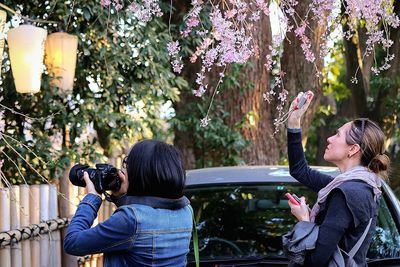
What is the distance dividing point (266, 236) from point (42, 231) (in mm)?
1421

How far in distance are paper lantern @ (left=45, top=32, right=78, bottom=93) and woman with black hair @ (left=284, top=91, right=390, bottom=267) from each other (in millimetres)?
3036

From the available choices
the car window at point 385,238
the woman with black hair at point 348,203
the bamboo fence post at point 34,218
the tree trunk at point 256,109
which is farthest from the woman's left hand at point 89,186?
the tree trunk at point 256,109

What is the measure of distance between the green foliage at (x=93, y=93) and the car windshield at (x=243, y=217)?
1.43 metres

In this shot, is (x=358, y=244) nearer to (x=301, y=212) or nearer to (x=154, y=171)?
(x=301, y=212)

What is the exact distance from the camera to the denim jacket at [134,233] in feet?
8.04

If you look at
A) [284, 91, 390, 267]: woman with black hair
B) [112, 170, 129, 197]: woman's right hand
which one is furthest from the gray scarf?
[112, 170, 129, 197]: woman's right hand

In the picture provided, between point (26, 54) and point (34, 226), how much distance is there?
1320 mm

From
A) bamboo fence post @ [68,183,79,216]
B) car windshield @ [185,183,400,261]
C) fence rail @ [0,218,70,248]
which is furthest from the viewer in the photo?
bamboo fence post @ [68,183,79,216]

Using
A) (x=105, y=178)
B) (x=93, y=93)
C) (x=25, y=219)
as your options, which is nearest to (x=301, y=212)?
(x=105, y=178)

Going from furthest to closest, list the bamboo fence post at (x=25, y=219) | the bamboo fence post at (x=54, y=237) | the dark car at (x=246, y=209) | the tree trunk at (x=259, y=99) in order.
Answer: the tree trunk at (x=259, y=99)
the bamboo fence post at (x=54, y=237)
the dark car at (x=246, y=209)
the bamboo fence post at (x=25, y=219)

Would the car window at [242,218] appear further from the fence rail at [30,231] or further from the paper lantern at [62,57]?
the paper lantern at [62,57]

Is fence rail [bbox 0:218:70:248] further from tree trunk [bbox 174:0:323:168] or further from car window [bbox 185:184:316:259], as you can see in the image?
tree trunk [bbox 174:0:323:168]

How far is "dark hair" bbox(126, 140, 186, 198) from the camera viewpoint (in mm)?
2525

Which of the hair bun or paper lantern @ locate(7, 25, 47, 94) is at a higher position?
paper lantern @ locate(7, 25, 47, 94)
